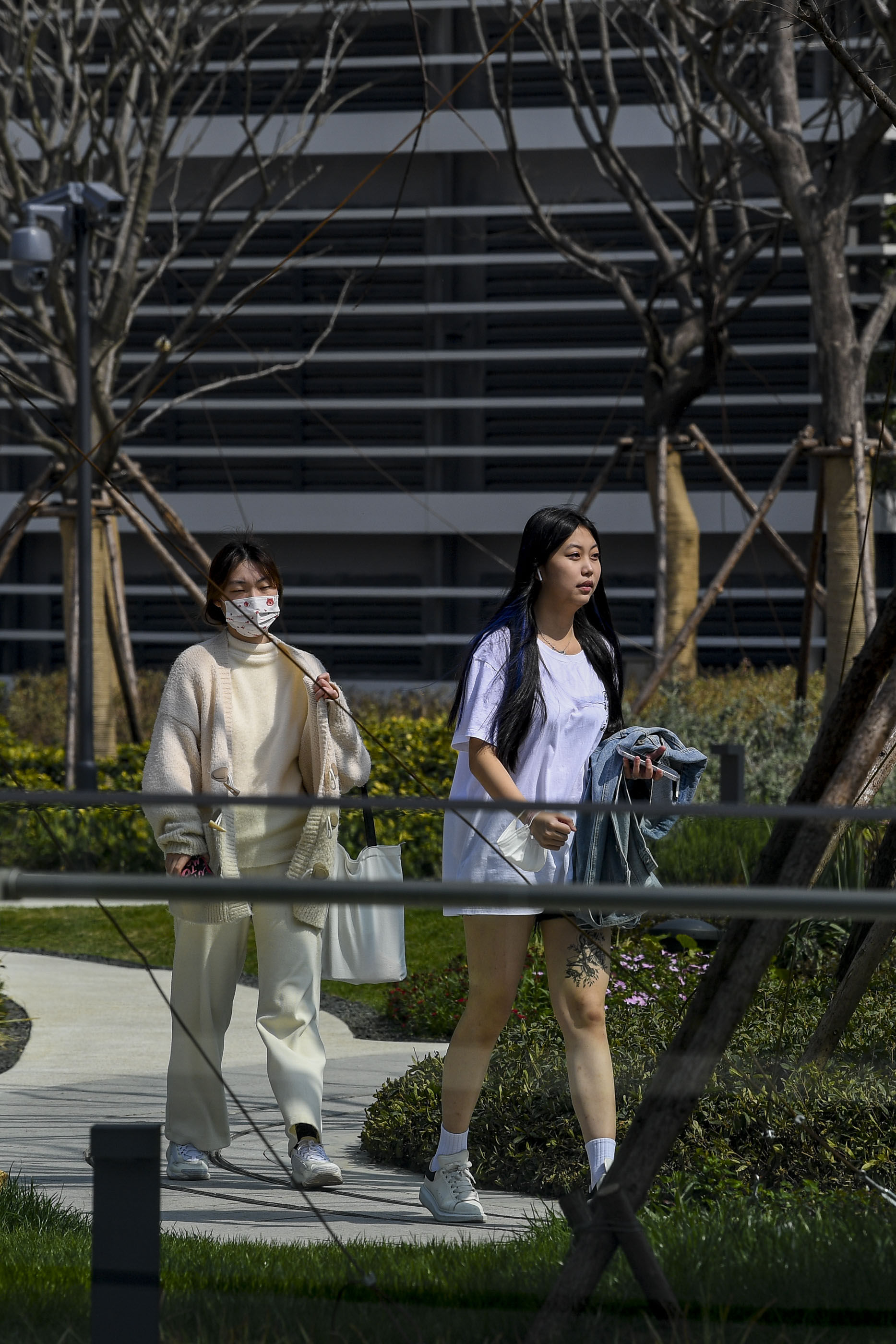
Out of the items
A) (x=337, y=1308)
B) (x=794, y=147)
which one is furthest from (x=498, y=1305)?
(x=794, y=147)

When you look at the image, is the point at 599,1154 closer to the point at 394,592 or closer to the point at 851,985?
the point at 851,985

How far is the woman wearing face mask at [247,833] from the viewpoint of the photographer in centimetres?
216

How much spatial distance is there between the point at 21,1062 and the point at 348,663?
19265 millimetres

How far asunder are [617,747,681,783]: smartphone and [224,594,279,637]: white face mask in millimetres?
996

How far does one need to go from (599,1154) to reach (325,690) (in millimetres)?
1757

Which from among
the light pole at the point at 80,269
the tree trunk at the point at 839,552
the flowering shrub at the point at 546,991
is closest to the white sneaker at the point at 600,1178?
the flowering shrub at the point at 546,991

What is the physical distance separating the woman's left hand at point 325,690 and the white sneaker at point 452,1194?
5.42ft

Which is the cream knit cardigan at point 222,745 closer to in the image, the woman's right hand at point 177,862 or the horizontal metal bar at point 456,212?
the woman's right hand at point 177,862

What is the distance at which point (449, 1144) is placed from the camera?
8.36 feet

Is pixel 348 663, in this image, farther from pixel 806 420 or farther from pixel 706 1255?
pixel 706 1255

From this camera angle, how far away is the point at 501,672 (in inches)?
145

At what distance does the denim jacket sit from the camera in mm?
2340

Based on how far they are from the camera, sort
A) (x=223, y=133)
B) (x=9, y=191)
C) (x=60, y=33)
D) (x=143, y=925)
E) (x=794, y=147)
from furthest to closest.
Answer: (x=223, y=133) → (x=9, y=191) → (x=60, y=33) → (x=794, y=147) → (x=143, y=925)

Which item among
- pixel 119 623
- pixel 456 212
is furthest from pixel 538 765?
pixel 456 212
